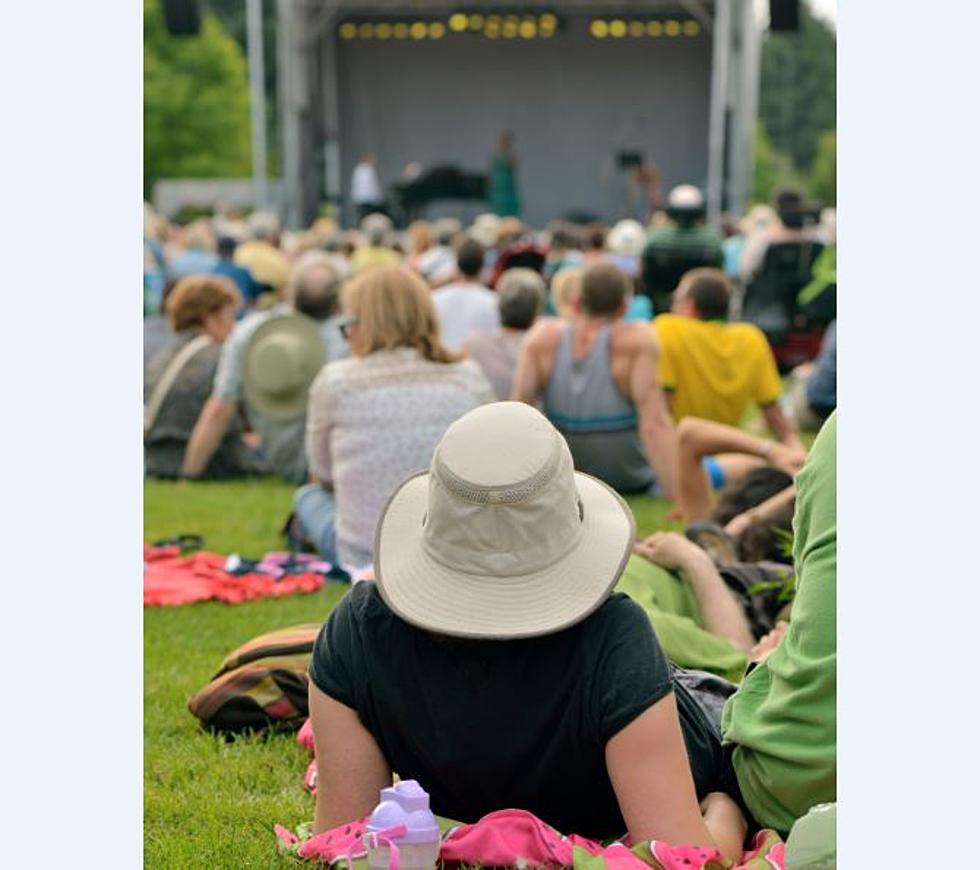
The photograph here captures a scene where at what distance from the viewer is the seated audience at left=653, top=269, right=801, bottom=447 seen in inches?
314

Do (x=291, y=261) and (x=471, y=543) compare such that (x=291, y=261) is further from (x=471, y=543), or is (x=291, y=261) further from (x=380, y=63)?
(x=380, y=63)

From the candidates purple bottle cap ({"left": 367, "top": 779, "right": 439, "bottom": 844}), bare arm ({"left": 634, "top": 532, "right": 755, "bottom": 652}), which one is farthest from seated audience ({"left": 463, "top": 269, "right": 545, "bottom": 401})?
purple bottle cap ({"left": 367, "top": 779, "right": 439, "bottom": 844})

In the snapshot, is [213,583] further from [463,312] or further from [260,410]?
[463,312]

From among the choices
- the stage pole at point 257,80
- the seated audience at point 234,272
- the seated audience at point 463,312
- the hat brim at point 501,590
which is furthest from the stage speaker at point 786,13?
the hat brim at point 501,590

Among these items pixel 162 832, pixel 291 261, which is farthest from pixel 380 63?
pixel 162 832

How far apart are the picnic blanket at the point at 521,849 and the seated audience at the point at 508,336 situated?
5.74m

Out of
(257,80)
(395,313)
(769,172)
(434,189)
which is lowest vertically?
(395,313)

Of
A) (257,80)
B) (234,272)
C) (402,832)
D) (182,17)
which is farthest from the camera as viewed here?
(257,80)

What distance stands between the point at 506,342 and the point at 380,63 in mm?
21439

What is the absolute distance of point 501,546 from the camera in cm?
266

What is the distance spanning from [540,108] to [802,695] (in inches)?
1072

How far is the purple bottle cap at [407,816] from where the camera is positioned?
2.40m

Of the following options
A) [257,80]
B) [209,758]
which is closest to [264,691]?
[209,758]

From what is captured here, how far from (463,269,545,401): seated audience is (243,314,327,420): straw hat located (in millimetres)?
797
